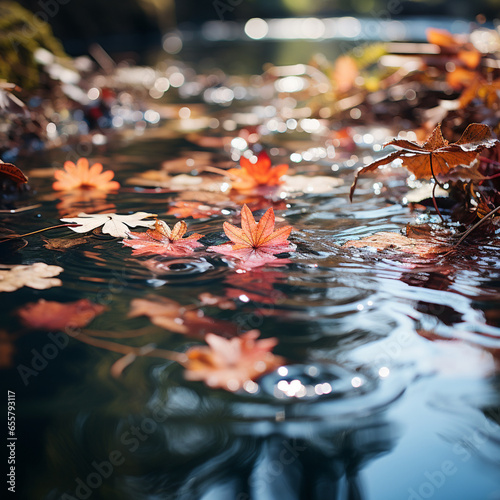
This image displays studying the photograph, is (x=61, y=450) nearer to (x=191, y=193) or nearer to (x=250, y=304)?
(x=250, y=304)

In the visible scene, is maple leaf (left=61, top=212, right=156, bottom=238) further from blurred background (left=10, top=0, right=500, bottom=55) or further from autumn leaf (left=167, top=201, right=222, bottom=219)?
blurred background (left=10, top=0, right=500, bottom=55)

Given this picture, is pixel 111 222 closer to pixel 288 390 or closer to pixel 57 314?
pixel 57 314

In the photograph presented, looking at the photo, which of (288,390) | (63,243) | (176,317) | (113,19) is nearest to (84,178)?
(63,243)

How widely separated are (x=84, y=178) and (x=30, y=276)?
777mm

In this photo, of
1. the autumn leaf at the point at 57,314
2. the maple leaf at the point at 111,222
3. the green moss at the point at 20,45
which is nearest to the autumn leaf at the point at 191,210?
the maple leaf at the point at 111,222

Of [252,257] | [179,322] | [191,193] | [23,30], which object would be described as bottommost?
[179,322]

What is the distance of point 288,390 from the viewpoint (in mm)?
790

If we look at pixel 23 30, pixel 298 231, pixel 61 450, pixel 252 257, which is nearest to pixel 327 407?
pixel 61 450

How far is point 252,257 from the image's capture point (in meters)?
1.19

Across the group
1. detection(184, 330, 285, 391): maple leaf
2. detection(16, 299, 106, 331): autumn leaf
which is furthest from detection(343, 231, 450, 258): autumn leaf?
detection(16, 299, 106, 331): autumn leaf

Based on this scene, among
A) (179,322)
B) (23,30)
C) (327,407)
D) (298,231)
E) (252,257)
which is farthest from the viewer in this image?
(23,30)

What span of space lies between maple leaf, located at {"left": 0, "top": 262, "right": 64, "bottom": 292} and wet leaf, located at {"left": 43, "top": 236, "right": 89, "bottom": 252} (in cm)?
11

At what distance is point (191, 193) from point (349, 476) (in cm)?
126

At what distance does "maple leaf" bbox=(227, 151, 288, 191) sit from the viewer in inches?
67.9
